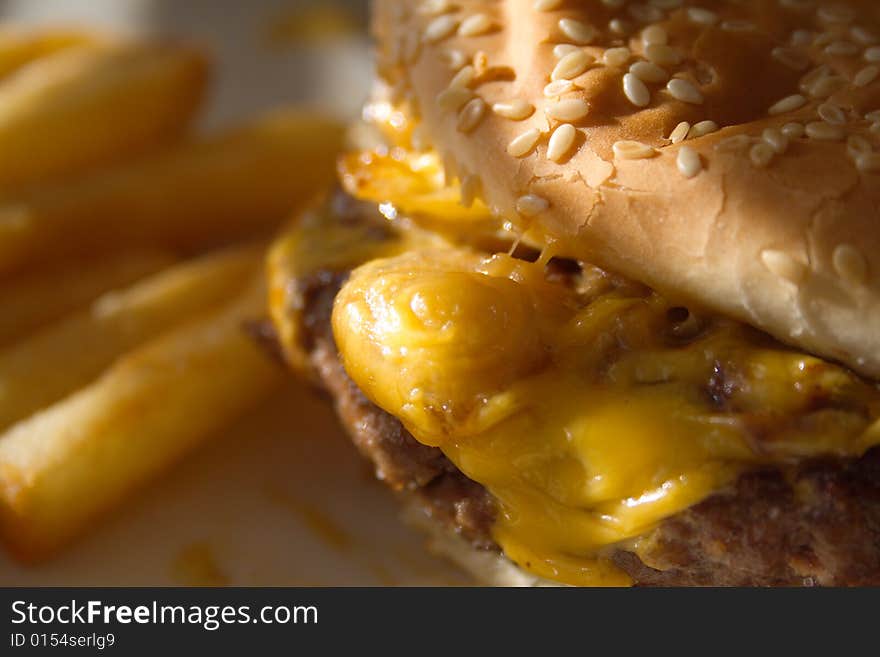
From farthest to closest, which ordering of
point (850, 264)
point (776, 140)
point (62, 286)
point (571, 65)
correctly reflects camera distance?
1. point (62, 286)
2. point (571, 65)
3. point (776, 140)
4. point (850, 264)

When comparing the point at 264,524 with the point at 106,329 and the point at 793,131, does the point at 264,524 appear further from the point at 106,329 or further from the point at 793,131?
the point at 793,131

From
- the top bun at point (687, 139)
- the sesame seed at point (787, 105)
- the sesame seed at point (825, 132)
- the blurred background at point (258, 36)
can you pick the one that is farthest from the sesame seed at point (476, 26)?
the blurred background at point (258, 36)

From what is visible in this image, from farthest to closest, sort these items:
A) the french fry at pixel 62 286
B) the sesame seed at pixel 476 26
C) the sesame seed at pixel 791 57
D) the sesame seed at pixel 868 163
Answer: the french fry at pixel 62 286 → the sesame seed at pixel 476 26 → the sesame seed at pixel 791 57 → the sesame seed at pixel 868 163

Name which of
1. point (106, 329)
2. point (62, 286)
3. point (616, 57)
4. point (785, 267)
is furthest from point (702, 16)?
point (62, 286)

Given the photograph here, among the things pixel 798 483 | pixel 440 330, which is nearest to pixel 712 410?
pixel 798 483

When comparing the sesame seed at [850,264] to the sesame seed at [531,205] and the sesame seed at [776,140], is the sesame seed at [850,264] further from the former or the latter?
the sesame seed at [531,205]
